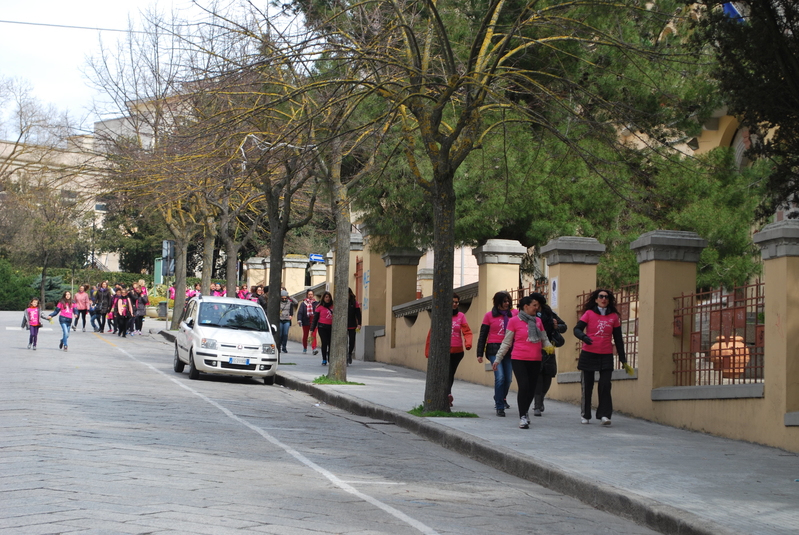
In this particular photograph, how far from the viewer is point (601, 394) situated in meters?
12.3

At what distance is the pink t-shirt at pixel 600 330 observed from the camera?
40.5 feet

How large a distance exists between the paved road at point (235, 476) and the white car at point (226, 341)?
4004mm

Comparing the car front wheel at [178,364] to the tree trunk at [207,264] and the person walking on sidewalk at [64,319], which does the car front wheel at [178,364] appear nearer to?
the person walking on sidewalk at [64,319]

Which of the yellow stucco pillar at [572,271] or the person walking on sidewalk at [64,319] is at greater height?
the yellow stucco pillar at [572,271]

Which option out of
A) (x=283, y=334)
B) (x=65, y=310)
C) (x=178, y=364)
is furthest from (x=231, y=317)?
(x=65, y=310)

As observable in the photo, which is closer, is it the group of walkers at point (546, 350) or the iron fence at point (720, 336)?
the iron fence at point (720, 336)

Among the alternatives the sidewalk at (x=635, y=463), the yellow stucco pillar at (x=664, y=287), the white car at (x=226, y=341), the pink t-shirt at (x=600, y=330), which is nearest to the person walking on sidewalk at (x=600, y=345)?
the pink t-shirt at (x=600, y=330)

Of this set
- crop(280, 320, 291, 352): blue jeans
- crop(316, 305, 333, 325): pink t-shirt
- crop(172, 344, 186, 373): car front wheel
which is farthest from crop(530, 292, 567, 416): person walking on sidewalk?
crop(280, 320, 291, 352): blue jeans

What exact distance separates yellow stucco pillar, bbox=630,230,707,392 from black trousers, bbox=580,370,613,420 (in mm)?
980

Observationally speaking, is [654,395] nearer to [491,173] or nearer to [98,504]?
[491,173]

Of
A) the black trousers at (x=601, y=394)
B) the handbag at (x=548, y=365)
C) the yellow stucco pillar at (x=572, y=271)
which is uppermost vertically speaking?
the yellow stucco pillar at (x=572, y=271)

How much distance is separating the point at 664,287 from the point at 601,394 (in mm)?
1864

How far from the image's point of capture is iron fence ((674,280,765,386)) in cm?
1112

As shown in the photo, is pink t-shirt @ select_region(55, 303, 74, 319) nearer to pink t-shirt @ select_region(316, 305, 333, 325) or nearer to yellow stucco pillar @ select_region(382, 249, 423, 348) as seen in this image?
pink t-shirt @ select_region(316, 305, 333, 325)
